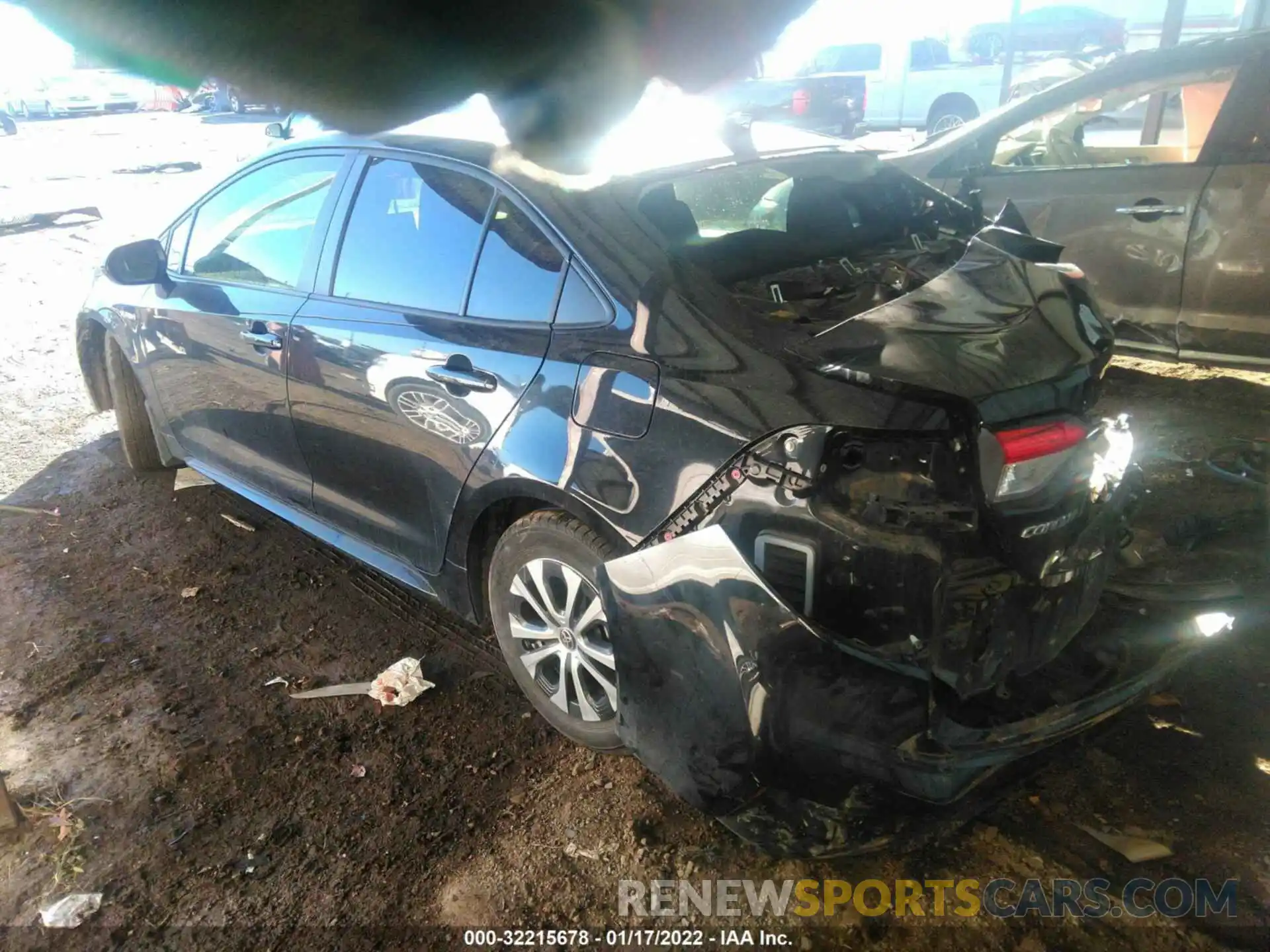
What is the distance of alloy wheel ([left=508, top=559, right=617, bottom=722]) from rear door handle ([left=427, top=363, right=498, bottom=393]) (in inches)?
18.7

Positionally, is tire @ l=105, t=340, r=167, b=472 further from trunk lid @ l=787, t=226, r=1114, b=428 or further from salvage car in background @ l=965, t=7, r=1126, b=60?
salvage car in background @ l=965, t=7, r=1126, b=60

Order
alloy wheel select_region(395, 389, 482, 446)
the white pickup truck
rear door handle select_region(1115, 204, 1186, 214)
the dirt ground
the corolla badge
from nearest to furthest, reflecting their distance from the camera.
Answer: the corolla badge
the dirt ground
alloy wheel select_region(395, 389, 482, 446)
rear door handle select_region(1115, 204, 1186, 214)
the white pickup truck

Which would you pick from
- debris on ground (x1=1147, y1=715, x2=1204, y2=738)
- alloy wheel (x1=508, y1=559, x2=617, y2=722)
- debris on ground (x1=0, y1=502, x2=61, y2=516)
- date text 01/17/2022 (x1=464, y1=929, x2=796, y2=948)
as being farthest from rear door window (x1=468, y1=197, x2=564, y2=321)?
debris on ground (x1=0, y1=502, x2=61, y2=516)

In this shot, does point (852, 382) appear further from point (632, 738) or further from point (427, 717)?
point (427, 717)

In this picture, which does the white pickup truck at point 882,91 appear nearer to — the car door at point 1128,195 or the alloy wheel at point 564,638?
the car door at point 1128,195

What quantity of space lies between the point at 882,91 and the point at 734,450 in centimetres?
1600

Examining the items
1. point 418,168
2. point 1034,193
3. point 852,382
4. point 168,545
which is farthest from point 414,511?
point 1034,193

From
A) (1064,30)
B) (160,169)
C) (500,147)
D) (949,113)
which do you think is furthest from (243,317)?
(1064,30)

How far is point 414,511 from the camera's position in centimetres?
270

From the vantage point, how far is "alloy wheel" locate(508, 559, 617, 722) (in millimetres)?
2303

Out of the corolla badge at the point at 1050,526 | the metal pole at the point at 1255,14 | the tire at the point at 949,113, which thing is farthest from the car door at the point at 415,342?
the tire at the point at 949,113

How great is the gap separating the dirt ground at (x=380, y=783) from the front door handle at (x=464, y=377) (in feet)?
3.18

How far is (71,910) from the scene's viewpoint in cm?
205

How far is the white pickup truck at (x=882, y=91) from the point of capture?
49.6 feet
